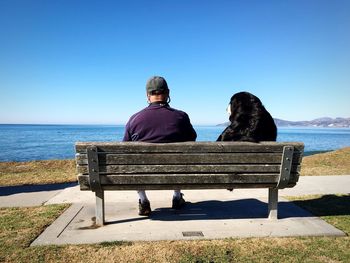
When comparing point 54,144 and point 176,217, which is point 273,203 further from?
point 54,144

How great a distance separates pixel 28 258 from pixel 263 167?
109 inches

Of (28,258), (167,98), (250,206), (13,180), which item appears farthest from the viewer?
(13,180)

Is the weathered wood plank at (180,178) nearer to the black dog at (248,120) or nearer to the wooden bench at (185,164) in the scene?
the wooden bench at (185,164)

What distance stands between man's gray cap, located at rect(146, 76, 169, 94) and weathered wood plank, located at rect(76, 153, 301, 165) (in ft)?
3.06

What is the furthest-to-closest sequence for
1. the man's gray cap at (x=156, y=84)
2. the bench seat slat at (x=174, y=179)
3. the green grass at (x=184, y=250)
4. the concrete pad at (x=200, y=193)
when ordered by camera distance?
1. the concrete pad at (x=200, y=193)
2. the man's gray cap at (x=156, y=84)
3. the bench seat slat at (x=174, y=179)
4. the green grass at (x=184, y=250)

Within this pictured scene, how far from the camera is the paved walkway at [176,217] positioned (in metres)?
3.84

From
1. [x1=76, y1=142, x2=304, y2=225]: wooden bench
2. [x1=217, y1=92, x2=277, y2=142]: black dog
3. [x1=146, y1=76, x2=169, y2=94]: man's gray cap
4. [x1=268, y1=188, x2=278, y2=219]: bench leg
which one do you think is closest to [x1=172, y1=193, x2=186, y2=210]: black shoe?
[x1=76, y1=142, x2=304, y2=225]: wooden bench

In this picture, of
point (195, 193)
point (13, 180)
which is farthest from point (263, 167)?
point (13, 180)

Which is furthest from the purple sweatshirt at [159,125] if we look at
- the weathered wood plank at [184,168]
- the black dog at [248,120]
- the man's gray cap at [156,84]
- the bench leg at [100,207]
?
the bench leg at [100,207]

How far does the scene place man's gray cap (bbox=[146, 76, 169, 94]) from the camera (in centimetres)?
421

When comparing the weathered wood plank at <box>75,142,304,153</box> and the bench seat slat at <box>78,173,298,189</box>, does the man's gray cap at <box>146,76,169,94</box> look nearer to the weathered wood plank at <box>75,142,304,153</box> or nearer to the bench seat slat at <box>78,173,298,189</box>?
the weathered wood plank at <box>75,142,304,153</box>

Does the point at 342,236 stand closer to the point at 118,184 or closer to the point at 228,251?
the point at 228,251

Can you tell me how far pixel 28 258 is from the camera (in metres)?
3.20

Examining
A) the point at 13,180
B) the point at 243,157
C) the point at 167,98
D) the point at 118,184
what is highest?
A: the point at 167,98
